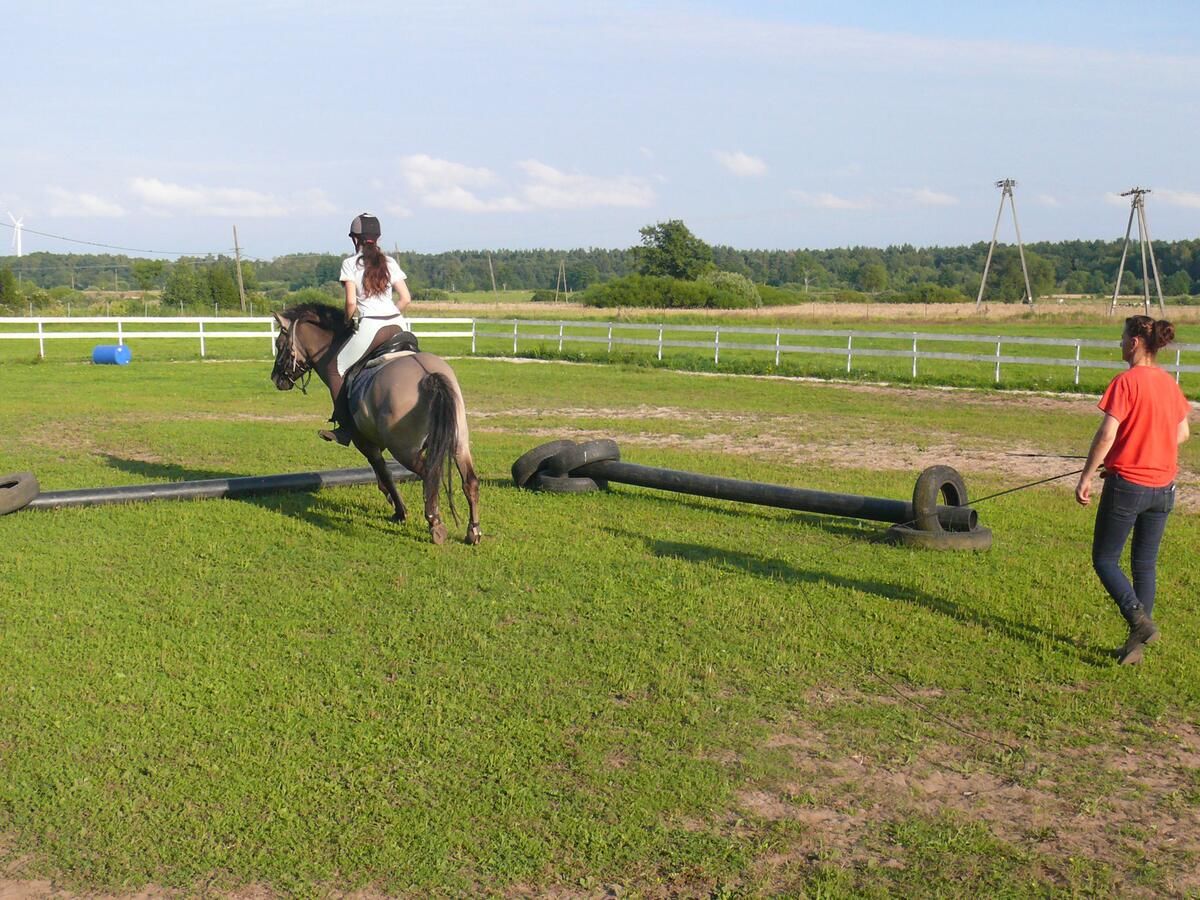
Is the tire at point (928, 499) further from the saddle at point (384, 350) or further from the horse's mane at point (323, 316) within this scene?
the horse's mane at point (323, 316)

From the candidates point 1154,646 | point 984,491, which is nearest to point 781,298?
point 984,491

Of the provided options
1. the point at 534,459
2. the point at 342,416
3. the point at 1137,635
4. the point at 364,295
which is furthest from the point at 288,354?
the point at 1137,635

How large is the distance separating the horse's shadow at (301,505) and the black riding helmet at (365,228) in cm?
245

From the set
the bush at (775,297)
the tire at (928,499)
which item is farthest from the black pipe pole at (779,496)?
the bush at (775,297)

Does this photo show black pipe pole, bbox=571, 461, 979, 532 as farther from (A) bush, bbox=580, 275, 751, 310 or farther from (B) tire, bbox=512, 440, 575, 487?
(A) bush, bbox=580, 275, 751, 310

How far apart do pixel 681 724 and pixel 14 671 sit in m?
3.50

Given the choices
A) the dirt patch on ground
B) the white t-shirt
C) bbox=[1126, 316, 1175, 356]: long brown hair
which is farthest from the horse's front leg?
bbox=[1126, 316, 1175, 356]: long brown hair

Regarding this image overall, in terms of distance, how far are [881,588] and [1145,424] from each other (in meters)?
2.19

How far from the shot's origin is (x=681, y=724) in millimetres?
5129

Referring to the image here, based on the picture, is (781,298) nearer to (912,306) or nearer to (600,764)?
(912,306)

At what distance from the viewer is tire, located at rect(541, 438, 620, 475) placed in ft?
34.6

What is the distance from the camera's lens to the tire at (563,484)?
10773 mm

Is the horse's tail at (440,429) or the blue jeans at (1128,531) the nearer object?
the blue jeans at (1128,531)

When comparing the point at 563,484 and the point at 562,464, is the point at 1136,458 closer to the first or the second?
the point at 562,464
